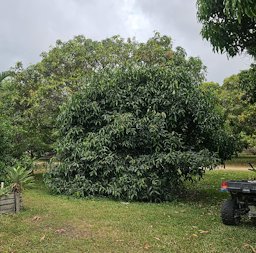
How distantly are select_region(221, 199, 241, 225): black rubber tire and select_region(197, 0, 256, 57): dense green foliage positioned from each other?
10.3 feet

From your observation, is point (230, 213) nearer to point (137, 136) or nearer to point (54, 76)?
point (137, 136)

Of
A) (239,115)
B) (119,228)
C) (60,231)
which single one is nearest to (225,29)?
(119,228)

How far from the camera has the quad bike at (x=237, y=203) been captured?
6480 millimetres

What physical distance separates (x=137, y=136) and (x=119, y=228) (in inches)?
151

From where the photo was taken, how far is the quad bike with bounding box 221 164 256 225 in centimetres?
648

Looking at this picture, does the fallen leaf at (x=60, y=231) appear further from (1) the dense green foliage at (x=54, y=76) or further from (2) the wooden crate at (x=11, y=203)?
(1) the dense green foliage at (x=54, y=76)

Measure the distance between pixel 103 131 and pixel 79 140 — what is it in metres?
0.78

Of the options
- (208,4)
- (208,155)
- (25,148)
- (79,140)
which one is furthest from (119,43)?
(208,4)

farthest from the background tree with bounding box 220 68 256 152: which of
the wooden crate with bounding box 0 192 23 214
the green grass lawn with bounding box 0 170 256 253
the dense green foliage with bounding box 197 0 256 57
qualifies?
the wooden crate with bounding box 0 192 23 214

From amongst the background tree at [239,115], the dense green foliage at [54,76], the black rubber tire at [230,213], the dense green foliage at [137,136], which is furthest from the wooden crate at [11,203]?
the background tree at [239,115]

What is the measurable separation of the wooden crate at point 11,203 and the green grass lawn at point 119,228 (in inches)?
9.2

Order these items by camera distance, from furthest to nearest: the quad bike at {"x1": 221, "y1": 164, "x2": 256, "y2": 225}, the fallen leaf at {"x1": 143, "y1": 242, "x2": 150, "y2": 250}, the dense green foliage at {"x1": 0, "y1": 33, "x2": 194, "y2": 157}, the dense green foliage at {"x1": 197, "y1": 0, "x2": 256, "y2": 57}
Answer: the dense green foliage at {"x1": 0, "y1": 33, "x2": 194, "y2": 157}
the dense green foliage at {"x1": 197, "y1": 0, "x2": 256, "y2": 57}
the quad bike at {"x1": 221, "y1": 164, "x2": 256, "y2": 225}
the fallen leaf at {"x1": 143, "y1": 242, "x2": 150, "y2": 250}

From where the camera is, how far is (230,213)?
21.9ft

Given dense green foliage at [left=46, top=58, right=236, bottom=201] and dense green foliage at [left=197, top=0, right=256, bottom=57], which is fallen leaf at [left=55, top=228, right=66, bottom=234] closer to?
dense green foliage at [left=46, top=58, right=236, bottom=201]
